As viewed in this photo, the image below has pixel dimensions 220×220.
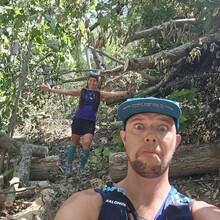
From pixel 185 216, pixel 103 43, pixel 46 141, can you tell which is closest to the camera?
pixel 185 216

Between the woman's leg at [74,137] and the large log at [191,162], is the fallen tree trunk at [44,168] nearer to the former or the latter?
the woman's leg at [74,137]

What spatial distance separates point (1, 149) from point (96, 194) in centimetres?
610

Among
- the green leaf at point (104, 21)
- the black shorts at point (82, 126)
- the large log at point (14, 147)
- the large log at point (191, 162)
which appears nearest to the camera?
the green leaf at point (104, 21)

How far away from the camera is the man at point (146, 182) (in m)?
1.96

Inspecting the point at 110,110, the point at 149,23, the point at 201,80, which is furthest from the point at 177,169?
the point at 149,23

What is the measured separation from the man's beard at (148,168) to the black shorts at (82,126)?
475 cm

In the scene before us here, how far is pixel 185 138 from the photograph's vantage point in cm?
621

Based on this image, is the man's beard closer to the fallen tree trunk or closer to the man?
the man

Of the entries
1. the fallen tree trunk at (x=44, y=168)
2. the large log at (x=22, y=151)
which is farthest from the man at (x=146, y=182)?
the fallen tree trunk at (x=44, y=168)

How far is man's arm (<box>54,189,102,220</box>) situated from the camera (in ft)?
6.32

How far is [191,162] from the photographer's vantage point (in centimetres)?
586

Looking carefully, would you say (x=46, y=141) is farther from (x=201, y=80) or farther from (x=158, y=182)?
(x=158, y=182)

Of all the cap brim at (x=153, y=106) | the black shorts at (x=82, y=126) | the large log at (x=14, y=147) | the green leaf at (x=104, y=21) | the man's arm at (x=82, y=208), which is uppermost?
the green leaf at (x=104, y=21)

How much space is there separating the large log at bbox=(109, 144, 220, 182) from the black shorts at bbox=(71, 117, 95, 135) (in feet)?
3.43
